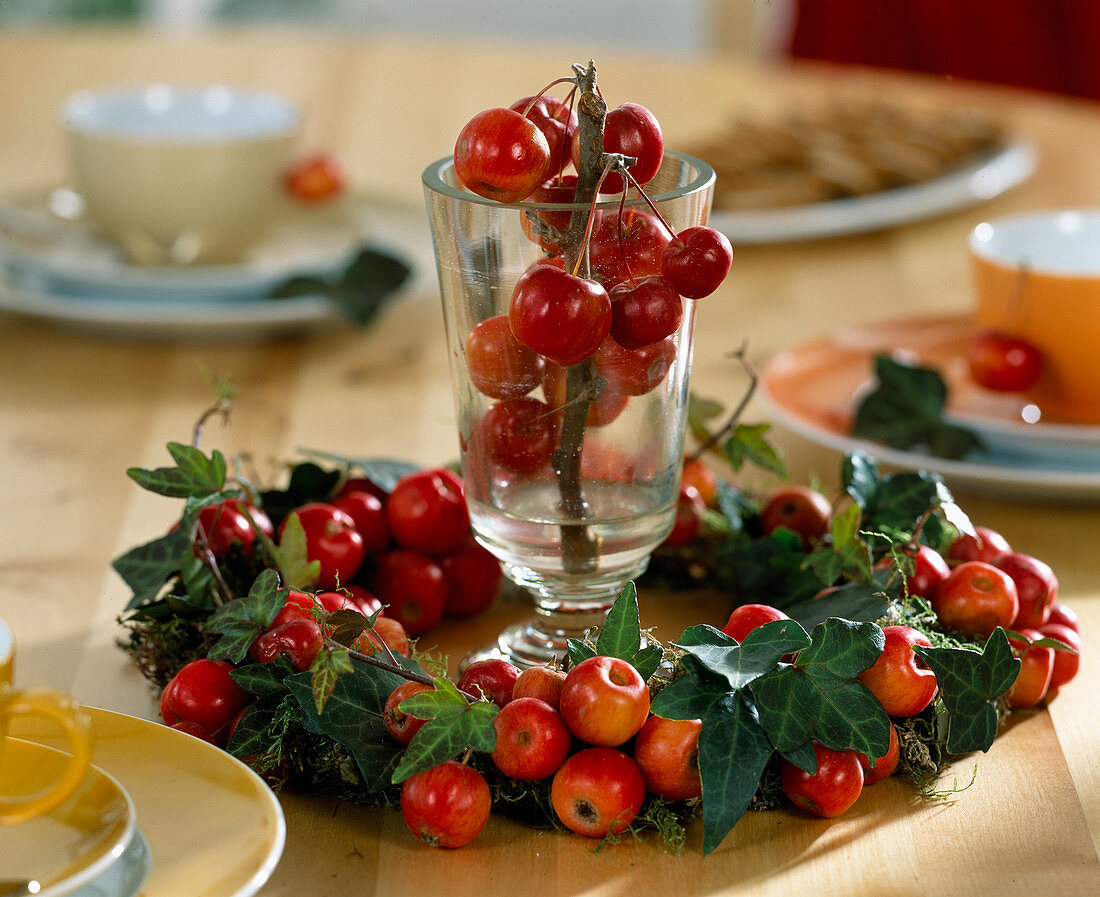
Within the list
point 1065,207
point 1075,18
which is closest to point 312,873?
point 1065,207

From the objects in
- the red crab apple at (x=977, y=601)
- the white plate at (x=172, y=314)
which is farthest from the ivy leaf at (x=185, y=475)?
the white plate at (x=172, y=314)

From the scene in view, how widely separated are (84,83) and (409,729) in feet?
4.85

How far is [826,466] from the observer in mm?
936

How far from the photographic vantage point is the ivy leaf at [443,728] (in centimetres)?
50

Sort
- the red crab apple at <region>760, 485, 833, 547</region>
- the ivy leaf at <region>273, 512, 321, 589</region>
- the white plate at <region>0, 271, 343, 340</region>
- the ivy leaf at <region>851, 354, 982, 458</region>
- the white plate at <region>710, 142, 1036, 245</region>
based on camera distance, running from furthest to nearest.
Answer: the white plate at <region>710, 142, 1036, 245</region> → the white plate at <region>0, 271, 343, 340</region> → the ivy leaf at <region>851, 354, 982, 458</region> → the red crab apple at <region>760, 485, 833, 547</region> → the ivy leaf at <region>273, 512, 321, 589</region>

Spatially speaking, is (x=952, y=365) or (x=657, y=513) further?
(x=952, y=365)

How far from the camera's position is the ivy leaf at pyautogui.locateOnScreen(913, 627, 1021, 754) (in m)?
0.56

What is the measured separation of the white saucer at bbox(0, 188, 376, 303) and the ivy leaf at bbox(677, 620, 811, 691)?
716 mm

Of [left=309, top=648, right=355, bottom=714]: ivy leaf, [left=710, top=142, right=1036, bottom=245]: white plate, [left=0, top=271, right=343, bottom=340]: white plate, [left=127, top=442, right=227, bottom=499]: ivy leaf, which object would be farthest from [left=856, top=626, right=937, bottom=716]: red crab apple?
[left=710, top=142, right=1036, bottom=245]: white plate

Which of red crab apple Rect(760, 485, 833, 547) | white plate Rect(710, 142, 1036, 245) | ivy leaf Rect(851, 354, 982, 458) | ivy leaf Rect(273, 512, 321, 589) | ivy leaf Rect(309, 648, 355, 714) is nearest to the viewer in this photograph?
ivy leaf Rect(309, 648, 355, 714)

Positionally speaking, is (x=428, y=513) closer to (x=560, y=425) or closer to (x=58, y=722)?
(x=560, y=425)

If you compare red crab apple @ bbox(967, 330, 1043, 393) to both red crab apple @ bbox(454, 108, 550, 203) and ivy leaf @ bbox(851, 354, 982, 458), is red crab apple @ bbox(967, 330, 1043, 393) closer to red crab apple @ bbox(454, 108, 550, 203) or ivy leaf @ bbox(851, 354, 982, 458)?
ivy leaf @ bbox(851, 354, 982, 458)

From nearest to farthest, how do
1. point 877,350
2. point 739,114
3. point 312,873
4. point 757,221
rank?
point 312,873, point 877,350, point 757,221, point 739,114

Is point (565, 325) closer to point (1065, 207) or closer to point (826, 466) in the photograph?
point (826, 466)
